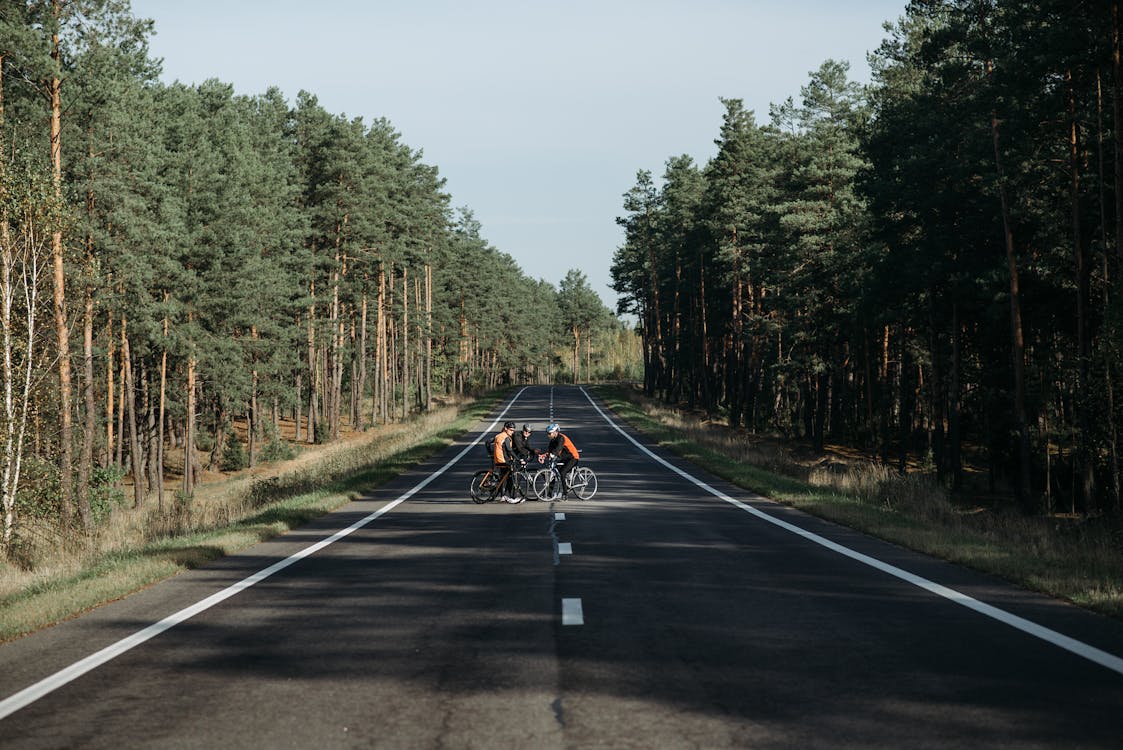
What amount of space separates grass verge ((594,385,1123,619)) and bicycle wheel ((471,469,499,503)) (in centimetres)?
607

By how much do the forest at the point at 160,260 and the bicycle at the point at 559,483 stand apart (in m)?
9.97

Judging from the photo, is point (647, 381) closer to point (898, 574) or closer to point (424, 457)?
point (424, 457)

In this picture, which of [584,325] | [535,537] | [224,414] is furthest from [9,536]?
[584,325]

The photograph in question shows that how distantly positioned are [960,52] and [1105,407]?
14804mm

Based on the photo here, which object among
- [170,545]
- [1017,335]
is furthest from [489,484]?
[1017,335]

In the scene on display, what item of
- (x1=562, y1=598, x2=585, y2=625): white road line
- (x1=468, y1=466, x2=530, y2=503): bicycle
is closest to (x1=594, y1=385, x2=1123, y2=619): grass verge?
(x1=562, y1=598, x2=585, y2=625): white road line

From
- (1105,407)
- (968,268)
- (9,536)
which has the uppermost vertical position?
(968,268)

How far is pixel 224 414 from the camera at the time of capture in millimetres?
64562

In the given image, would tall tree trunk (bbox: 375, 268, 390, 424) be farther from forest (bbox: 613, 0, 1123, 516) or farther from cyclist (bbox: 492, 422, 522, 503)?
cyclist (bbox: 492, 422, 522, 503)

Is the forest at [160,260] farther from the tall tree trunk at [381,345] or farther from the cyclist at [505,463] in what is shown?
the cyclist at [505,463]

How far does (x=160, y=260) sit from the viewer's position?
4206cm

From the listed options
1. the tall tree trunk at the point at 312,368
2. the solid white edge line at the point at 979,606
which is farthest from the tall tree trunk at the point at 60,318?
the tall tree trunk at the point at 312,368

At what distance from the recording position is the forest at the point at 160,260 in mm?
26000

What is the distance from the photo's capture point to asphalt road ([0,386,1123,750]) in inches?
228
